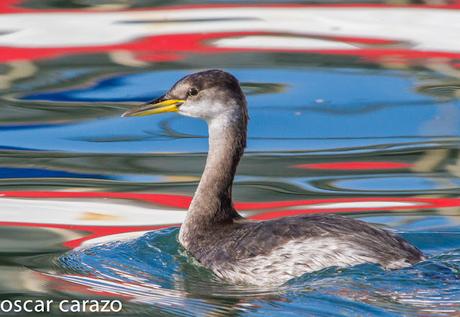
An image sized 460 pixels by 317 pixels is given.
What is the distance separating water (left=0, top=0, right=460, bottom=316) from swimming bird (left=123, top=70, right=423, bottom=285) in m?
0.09

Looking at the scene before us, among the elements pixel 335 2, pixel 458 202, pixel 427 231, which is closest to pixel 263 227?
pixel 427 231

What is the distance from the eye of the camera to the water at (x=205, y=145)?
24.5 ft

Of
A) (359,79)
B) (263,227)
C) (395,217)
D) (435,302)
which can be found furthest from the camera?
(359,79)

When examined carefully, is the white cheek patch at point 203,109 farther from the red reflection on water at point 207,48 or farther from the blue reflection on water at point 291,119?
the red reflection on water at point 207,48

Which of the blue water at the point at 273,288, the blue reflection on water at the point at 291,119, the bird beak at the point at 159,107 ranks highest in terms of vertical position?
the bird beak at the point at 159,107

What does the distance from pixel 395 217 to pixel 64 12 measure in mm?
5711

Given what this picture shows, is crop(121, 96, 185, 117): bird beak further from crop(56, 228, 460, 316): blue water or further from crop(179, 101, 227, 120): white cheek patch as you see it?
crop(56, 228, 460, 316): blue water

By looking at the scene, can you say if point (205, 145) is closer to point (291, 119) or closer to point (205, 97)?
point (291, 119)

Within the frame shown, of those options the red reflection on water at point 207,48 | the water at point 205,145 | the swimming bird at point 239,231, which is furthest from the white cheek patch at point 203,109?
the red reflection on water at point 207,48

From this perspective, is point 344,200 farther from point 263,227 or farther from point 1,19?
point 1,19

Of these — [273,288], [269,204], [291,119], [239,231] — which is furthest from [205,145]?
[273,288]

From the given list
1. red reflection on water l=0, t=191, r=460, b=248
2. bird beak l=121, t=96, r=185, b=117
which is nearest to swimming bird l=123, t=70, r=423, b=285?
bird beak l=121, t=96, r=185, b=117

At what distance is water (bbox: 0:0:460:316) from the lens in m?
7.48

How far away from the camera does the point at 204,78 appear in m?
8.34
